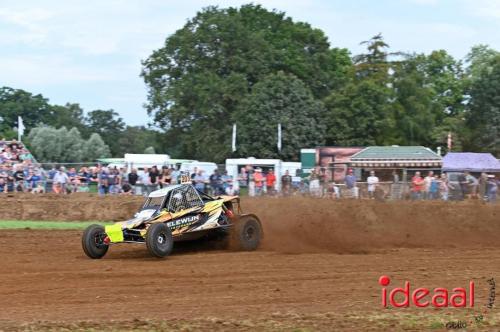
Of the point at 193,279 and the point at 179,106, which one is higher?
the point at 179,106

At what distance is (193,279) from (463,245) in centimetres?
672

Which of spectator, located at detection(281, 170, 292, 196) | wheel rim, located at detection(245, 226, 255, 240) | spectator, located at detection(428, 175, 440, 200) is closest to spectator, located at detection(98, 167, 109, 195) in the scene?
spectator, located at detection(281, 170, 292, 196)

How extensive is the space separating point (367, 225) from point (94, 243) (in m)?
6.24

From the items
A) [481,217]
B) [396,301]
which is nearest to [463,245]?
[481,217]

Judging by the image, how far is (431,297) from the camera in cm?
913

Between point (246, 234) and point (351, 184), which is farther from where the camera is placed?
point (351, 184)

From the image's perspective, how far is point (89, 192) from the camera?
80.3 ft

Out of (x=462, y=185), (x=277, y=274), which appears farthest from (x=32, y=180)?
(x=277, y=274)

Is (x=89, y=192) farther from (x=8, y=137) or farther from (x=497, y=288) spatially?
(x=8, y=137)

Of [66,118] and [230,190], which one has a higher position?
[66,118]

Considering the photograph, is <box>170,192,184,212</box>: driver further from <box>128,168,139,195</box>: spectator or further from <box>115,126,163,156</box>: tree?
<box>115,126,163,156</box>: tree

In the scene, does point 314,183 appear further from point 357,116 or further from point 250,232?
point 357,116

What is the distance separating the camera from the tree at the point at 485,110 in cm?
5803

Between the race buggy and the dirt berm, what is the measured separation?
0.76 m
